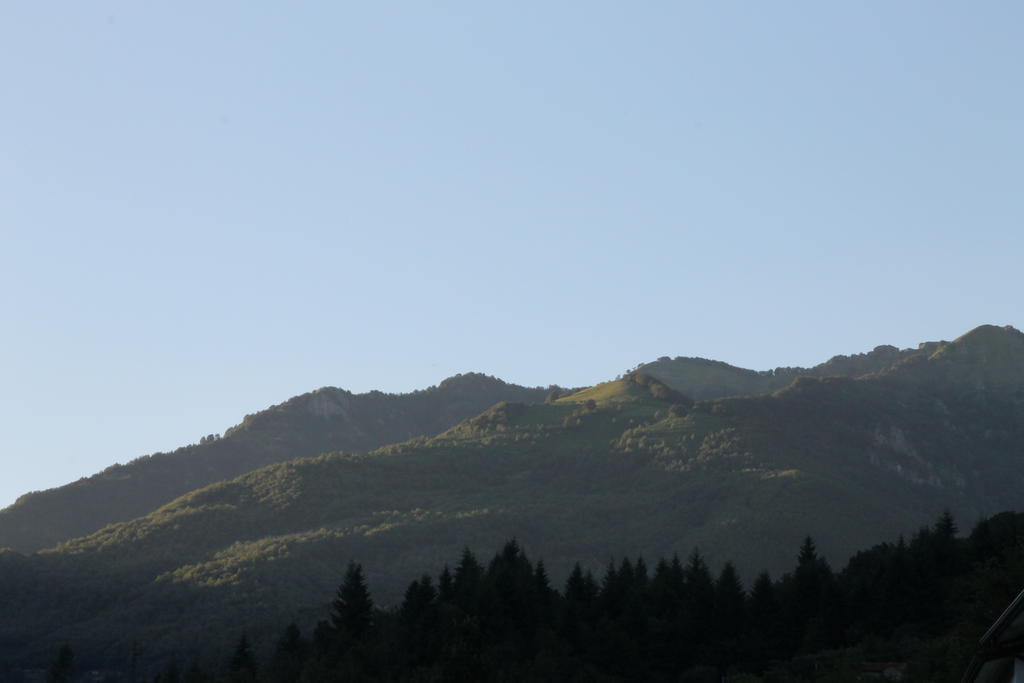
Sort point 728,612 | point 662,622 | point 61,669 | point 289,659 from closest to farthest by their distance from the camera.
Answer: point 289,659, point 662,622, point 728,612, point 61,669

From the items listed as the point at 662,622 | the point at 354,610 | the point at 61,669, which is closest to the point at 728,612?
the point at 662,622

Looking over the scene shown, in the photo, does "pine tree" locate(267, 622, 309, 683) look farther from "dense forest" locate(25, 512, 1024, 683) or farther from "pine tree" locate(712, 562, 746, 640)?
"pine tree" locate(712, 562, 746, 640)

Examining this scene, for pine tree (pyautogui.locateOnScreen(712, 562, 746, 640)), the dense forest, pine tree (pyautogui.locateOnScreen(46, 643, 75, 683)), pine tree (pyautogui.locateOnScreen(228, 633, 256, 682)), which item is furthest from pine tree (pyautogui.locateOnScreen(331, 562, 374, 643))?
pine tree (pyautogui.locateOnScreen(46, 643, 75, 683))

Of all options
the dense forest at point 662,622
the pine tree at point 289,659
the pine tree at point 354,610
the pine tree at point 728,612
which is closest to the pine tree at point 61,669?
the dense forest at point 662,622

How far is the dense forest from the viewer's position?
88.7 metres

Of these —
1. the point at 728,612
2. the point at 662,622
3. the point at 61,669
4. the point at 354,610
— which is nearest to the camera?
the point at 354,610

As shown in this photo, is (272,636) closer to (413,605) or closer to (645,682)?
(413,605)

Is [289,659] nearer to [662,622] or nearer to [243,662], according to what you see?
[243,662]

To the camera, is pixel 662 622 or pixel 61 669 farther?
pixel 61 669

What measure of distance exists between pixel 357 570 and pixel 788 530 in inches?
4175

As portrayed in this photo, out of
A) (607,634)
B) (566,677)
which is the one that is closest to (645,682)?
(607,634)

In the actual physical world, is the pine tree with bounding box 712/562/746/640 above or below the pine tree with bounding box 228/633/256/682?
below

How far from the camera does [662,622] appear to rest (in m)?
101

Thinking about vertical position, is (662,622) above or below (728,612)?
above
